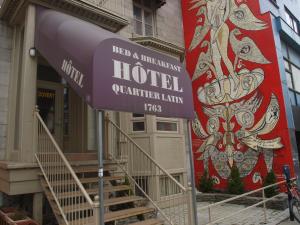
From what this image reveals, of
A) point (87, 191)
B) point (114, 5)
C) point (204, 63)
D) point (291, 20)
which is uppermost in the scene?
point (291, 20)

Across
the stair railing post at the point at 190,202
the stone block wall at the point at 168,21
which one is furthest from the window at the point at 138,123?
the stair railing post at the point at 190,202

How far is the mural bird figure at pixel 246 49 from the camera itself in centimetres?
1142

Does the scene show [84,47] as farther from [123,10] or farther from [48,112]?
[123,10]

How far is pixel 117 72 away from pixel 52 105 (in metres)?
4.60

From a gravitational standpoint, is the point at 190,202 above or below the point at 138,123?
below

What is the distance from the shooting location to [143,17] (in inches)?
448

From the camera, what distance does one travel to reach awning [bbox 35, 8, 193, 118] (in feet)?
12.6

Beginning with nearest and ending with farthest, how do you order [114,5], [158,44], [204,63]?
[158,44]
[114,5]
[204,63]

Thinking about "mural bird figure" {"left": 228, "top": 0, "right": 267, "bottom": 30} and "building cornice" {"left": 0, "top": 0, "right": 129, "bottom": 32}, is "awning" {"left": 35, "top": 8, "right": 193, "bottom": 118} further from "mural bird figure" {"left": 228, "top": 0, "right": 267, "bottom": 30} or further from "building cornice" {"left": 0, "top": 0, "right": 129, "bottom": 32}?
"mural bird figure" {"left": 228, "top": 0, "right": 267, "bottom": 30}

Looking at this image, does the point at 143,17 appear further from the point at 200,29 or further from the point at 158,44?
the point at 200,29

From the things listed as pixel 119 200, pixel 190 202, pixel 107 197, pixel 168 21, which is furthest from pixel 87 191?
pixel 168 21

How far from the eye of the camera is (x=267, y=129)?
10.9m

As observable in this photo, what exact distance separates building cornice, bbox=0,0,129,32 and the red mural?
612 cm

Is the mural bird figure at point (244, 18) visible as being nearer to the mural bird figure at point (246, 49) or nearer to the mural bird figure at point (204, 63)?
the mural bird figure at point (246, 49)
